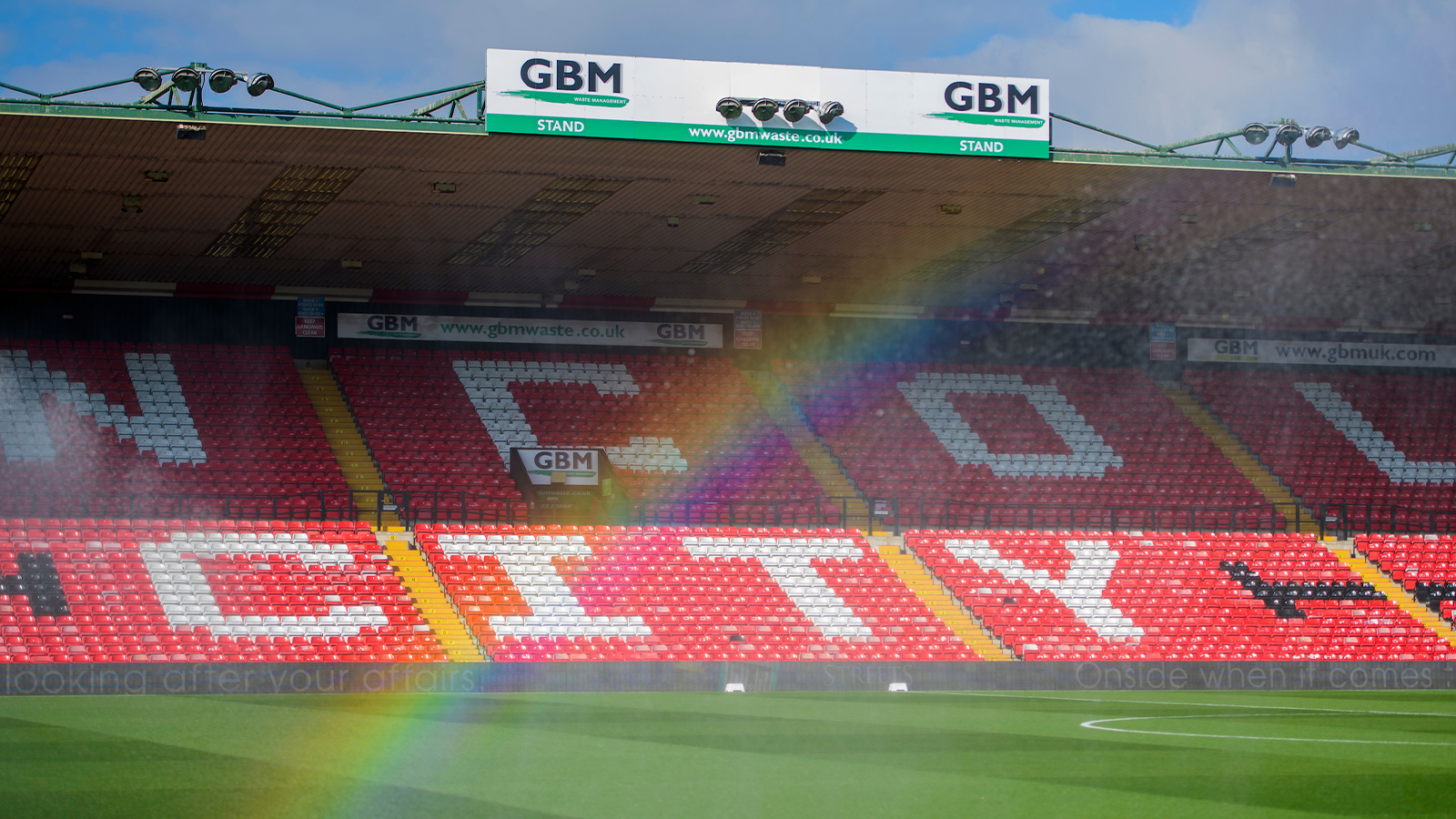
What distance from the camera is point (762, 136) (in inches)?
977

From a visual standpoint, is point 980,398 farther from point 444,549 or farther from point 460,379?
point 444,549

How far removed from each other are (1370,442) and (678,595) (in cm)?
2088

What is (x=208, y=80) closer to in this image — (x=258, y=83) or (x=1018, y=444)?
(x=258, y=83)

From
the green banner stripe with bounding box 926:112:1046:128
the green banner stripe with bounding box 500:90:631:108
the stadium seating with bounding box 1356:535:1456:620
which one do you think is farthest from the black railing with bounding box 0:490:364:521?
the stadium seating with bounding box 1356:535:1456:620

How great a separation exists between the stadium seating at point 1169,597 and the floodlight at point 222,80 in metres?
16.6

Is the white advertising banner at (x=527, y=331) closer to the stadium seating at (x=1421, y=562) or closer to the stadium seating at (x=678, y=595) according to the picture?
the stadium seating at (x=678, y=595)

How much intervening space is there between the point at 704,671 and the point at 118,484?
14.4 metres

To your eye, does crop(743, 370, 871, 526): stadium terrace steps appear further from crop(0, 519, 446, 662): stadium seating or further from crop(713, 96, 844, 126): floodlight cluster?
crop(0, 519, 446, 662): stadium seating

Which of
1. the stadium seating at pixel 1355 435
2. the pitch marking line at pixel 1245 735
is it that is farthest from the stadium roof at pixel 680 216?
the pitch marking line at pixel 1245 735

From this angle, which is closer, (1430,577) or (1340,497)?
(1430,577)

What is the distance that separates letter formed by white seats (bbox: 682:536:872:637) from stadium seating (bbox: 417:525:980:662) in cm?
3

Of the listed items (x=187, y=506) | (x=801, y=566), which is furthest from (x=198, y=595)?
(x=801, y=566)

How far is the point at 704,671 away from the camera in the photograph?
2416cm

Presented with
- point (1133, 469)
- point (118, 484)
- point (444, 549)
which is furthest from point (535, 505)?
point (1133, 469)
